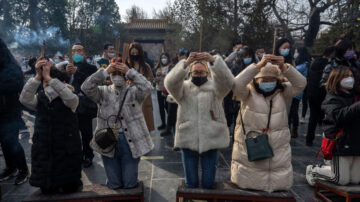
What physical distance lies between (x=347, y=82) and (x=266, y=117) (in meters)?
1.07

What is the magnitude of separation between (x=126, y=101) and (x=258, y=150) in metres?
1.61

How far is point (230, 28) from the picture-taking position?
14.6 m

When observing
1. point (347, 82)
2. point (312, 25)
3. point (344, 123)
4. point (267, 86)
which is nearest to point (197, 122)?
point (267, 86)

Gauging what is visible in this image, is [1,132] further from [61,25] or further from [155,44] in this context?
[155,44]

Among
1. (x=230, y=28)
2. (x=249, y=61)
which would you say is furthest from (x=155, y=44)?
(x=249, y=61)

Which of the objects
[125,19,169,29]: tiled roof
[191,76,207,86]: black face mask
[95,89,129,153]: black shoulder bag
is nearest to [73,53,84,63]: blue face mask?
[95,89,129,153]: black shoulder bag

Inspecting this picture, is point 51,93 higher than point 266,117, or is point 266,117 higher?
point 51,93

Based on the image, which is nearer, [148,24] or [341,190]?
[341,190]

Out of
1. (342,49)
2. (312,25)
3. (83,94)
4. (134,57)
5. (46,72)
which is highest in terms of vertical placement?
(312,25)

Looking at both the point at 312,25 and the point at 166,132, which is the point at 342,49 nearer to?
the point at 166,132

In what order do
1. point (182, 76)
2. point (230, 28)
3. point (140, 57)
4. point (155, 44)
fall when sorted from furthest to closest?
point (155, 44) → point (230, 28) → point (140, 57) → point (182, 76)

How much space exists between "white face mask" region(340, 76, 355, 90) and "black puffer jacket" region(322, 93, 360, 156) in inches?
4.0

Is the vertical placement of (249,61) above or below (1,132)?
above

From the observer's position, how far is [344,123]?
3.17m
